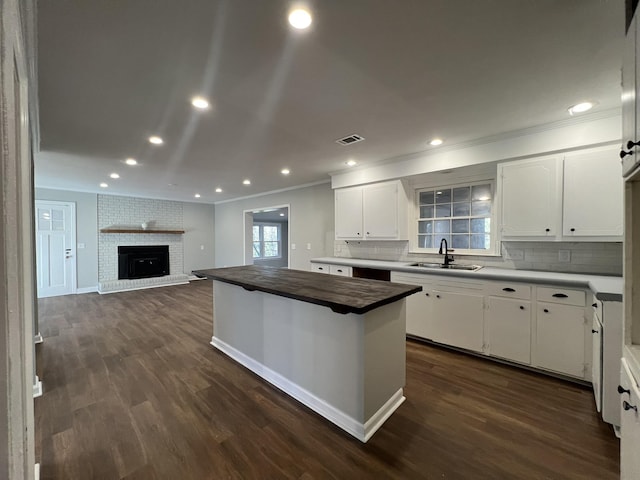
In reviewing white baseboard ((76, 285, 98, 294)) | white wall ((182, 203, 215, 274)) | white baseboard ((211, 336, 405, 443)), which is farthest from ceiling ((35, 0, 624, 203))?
white wall ((182, 203, 215, 274))

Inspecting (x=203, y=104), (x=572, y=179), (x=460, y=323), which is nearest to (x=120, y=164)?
(x=203, y=104)

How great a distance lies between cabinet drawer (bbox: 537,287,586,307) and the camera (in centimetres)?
232

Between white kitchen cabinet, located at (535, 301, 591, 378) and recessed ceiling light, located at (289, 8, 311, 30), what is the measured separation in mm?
2991

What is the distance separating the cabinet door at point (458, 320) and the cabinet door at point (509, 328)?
0.09m

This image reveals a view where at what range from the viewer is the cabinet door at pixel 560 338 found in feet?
7.65

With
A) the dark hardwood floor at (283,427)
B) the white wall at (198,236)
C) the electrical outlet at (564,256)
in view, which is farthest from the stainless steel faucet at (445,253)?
the white wall at (198,236)

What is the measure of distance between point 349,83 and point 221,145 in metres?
1.92

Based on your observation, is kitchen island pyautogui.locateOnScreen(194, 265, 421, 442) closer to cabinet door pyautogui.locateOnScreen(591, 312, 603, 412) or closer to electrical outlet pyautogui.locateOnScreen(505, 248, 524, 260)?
cabinet door pyautogui.locateOnScreen(591, 312, 603, 412)

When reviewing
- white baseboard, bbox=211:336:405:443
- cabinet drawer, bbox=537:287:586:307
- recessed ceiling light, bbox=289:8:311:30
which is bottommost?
white baseboard, bbox=211:336:405:443

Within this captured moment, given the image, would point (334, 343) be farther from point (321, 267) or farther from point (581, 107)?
point (581, 107)

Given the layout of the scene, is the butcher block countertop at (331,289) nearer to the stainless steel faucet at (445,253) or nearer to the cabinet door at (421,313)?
the cabinet door at (421,313)

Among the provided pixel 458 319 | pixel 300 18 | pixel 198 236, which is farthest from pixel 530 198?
pixel 198 236

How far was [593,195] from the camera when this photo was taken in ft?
8.09

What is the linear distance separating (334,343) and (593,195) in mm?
2777
